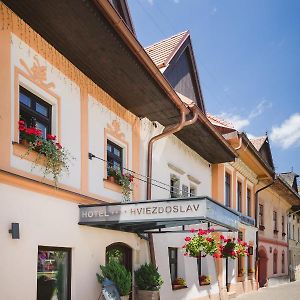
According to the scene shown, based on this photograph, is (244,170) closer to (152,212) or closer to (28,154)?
(152,212)

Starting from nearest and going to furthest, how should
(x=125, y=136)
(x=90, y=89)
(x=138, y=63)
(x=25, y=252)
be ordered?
(x=25, y=252) < (x=138, y=63) < (x=90, y=89) < (x=125, y=136)

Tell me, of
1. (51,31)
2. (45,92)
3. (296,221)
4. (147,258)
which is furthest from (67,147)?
(296,221)

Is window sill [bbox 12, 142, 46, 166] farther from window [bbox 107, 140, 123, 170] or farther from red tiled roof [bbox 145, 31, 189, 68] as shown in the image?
red tiled roof [bbox 145, 31, 189, 68]

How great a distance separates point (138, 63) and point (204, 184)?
8534 millimetres

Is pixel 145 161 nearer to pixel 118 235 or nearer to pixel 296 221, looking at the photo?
pixel 118 235

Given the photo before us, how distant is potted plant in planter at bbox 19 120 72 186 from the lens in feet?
23.2

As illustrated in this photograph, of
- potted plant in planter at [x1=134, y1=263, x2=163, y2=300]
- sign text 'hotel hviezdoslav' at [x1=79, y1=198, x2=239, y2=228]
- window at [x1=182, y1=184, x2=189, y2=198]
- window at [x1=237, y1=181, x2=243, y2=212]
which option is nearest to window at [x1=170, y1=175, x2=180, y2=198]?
window at [x1=182, y1=184, x2=189, y2=198]

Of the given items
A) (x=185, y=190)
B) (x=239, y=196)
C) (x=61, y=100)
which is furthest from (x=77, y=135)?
(x=239, y=196)

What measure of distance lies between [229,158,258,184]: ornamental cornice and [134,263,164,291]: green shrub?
360 inches

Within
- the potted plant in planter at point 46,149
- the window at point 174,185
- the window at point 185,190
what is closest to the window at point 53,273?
the potted plant in planter at point 46,149

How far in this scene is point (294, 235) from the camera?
3541 centimetres

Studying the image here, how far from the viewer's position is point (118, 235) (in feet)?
32.4

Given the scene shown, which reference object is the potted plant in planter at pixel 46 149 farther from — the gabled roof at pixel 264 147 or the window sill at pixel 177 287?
the gabled roof at pixel 264 147

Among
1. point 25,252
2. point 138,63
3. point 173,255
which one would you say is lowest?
point 173,255
